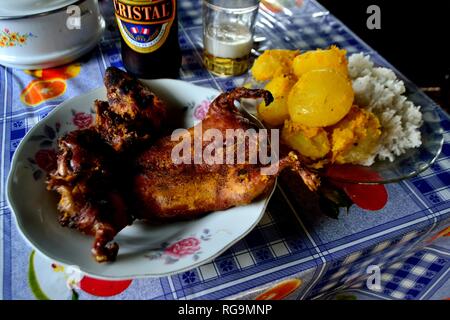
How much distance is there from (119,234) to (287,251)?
29 cm

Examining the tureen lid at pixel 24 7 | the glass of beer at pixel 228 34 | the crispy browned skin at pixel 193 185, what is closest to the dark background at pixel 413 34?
the glass of beer at pixel 228 34

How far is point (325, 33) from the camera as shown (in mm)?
1226

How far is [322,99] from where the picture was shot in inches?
28.0

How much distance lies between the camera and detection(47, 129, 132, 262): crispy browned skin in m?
0.56

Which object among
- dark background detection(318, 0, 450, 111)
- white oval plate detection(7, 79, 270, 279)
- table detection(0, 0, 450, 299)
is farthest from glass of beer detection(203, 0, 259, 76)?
dark background detection(318, 0, 450, 111)

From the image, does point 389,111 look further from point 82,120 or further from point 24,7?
point 24,7

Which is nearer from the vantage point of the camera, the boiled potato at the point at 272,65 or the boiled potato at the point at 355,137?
the boiled potato at the point at 355,137

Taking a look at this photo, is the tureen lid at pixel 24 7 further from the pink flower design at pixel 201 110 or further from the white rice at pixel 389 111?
the white rice at pixel 389 111

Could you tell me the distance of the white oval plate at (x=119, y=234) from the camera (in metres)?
0.54

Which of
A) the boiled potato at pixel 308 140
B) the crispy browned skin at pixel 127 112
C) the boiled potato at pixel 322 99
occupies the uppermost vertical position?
the boiled potato at pixel 322 99

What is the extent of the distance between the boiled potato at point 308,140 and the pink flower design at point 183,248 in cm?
30

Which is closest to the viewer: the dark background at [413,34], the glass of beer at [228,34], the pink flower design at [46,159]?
the pink flower design at [46,159]

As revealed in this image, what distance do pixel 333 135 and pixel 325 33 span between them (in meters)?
0.61
